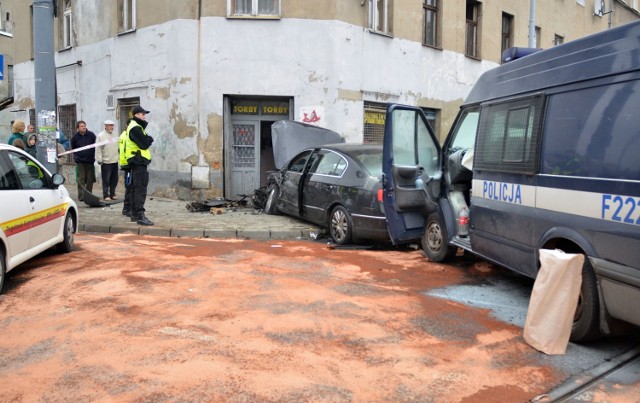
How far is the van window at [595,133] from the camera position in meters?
3.77

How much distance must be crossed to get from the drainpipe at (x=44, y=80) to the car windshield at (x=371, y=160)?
17.8ft

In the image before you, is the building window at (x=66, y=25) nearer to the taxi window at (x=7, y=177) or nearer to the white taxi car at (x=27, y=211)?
the white taxi car at (x=27, y=211)

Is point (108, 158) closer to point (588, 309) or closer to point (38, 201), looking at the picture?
point (38, 201)

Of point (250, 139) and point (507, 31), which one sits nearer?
point (250, 139)

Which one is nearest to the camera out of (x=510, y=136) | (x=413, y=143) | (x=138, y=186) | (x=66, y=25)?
(x=510, y=136)

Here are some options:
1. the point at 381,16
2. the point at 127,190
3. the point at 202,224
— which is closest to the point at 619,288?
the point at 202,224

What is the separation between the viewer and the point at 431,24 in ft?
53.6

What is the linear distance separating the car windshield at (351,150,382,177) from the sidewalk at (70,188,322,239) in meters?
1.60

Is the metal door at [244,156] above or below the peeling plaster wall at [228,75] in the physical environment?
below

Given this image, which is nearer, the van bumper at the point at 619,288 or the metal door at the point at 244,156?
the van bumper at the point at 619,288

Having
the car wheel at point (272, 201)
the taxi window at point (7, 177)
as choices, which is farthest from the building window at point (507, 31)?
the taxi window at point (7, 177)

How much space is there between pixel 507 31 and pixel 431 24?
4801 mm

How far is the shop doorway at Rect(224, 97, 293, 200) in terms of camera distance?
13.8 metres

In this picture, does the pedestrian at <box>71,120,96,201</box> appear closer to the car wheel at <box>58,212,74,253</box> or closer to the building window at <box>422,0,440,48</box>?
the car wheel at <box>58,212,74,253</box>
